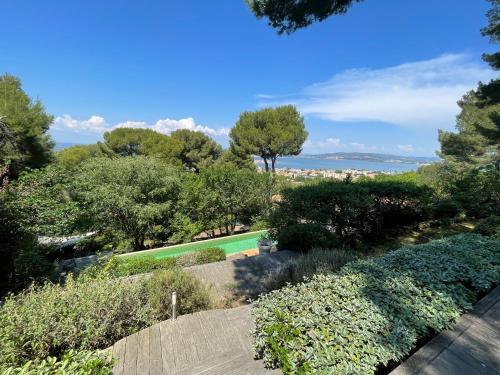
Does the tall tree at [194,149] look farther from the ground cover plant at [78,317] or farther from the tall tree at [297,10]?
the ground cover plant at [78,317]

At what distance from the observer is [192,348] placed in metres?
2.66

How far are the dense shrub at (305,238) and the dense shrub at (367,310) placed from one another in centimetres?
284

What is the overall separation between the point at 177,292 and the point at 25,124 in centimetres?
1548

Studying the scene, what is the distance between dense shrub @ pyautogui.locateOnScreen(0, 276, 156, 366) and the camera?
2.54 meters

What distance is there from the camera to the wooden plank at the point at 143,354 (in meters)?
2.37

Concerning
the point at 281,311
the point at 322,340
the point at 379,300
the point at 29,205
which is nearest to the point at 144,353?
the point at 281,311

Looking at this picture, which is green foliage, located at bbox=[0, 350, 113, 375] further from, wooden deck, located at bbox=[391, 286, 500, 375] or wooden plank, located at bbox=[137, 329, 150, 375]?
wooden deck, located at bbox=[391, 286, 500, 375]

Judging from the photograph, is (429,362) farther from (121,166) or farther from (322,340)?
(121,166)

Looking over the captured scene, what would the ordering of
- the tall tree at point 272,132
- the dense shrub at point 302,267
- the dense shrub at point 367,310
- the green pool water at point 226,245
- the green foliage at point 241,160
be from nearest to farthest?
the dense shrub at point 367,310, the dense shrub at point 302,267, the green pool water at point 226,245, the tall tree at point 272,132, the green foliage at point 241,160

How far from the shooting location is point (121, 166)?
1352cm

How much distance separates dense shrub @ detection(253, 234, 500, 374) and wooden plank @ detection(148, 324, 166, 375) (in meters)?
0.92

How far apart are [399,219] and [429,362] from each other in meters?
6.49

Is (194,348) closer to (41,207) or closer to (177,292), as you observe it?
(177,292)

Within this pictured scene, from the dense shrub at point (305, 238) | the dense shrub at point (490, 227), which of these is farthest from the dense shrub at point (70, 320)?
the dense shrub at point (490, 227)
